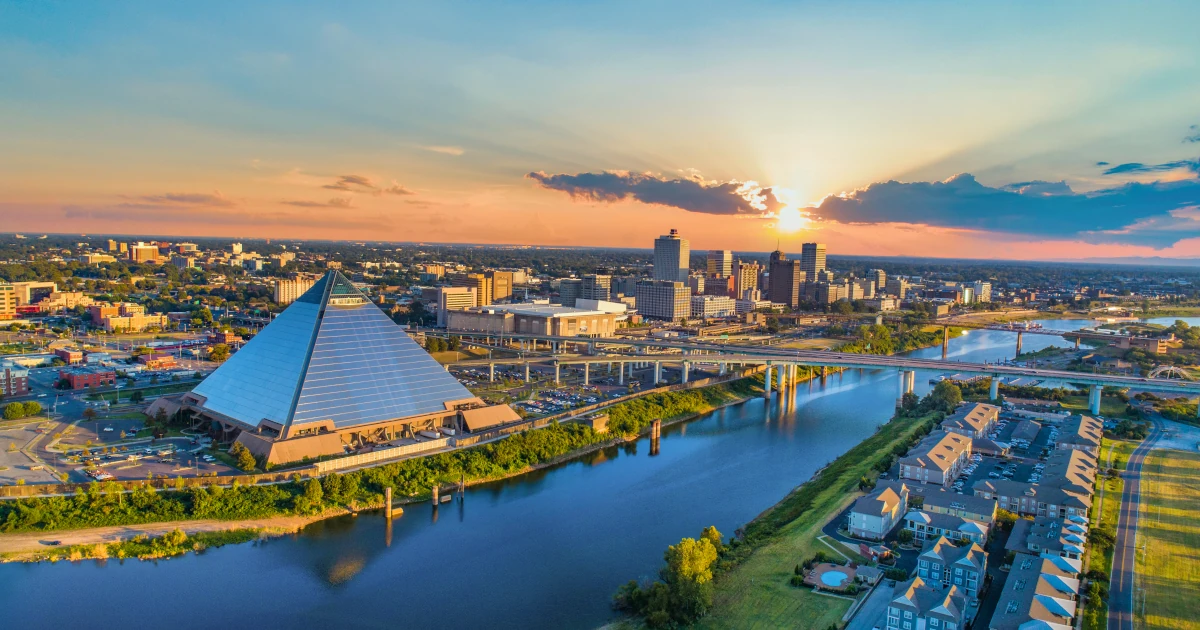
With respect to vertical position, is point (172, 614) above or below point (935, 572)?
below

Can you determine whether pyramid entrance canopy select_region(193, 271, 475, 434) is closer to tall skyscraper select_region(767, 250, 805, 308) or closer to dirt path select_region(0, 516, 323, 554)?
dirt path select_region(0, 516, 323, 554)

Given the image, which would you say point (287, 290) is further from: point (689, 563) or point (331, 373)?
point (689, 563)

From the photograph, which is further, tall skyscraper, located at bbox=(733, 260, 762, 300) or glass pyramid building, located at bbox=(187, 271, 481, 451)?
tall skyscraper, located at bbox=(733, 260, 762, 300)

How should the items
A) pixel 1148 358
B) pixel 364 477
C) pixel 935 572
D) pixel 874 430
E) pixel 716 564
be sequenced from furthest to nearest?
pixel 1148 358, pixel 874 430, pixel 364 477, pixel 716 564, pixel 935 572

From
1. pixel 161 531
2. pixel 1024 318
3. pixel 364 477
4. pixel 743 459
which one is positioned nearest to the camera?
pixel 161 531

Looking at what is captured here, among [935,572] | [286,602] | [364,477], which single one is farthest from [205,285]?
[935,572]

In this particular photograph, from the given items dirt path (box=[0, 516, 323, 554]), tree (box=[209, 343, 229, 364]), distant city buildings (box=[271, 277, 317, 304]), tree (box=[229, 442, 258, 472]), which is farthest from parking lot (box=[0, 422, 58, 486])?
distant city buildings (box=[271, 277, 317, 304])

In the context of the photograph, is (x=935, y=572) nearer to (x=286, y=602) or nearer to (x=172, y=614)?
(x=286, y=602)
